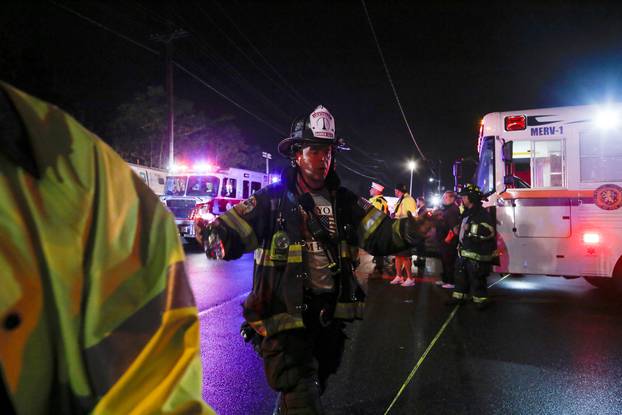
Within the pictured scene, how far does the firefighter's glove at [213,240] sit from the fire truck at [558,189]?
5.60 metres

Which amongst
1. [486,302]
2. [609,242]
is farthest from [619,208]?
[486,302]

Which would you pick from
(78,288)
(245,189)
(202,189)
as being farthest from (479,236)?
(245,189)

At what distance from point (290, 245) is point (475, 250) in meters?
4.89

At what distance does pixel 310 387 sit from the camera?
2.30 m

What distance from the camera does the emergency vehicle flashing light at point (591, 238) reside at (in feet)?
21.2

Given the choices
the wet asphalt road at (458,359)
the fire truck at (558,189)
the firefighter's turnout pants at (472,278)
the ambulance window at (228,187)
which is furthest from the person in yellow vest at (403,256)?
the ambulance window at (228,187)

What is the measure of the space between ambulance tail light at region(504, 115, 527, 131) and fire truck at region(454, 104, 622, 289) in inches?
0.6

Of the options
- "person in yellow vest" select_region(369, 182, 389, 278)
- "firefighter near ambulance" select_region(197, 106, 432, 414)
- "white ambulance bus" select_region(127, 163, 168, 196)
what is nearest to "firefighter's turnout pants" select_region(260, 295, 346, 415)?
"firefighter near ambulance" select_region(197, 106, 432, 414)

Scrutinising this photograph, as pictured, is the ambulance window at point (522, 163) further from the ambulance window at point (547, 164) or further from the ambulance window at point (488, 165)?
the ambulance window at point (488, 165)

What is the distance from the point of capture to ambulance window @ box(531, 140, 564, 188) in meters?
6.77

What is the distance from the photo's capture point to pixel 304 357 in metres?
2.36

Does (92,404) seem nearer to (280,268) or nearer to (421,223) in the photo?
(280,268)

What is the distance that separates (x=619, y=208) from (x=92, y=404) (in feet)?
24.2

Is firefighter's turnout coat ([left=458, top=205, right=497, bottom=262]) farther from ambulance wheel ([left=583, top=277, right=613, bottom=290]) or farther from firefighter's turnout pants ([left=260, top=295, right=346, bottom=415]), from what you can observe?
firefighter's turnout pants ([left=260, top=295, right=346, bottom=415])
